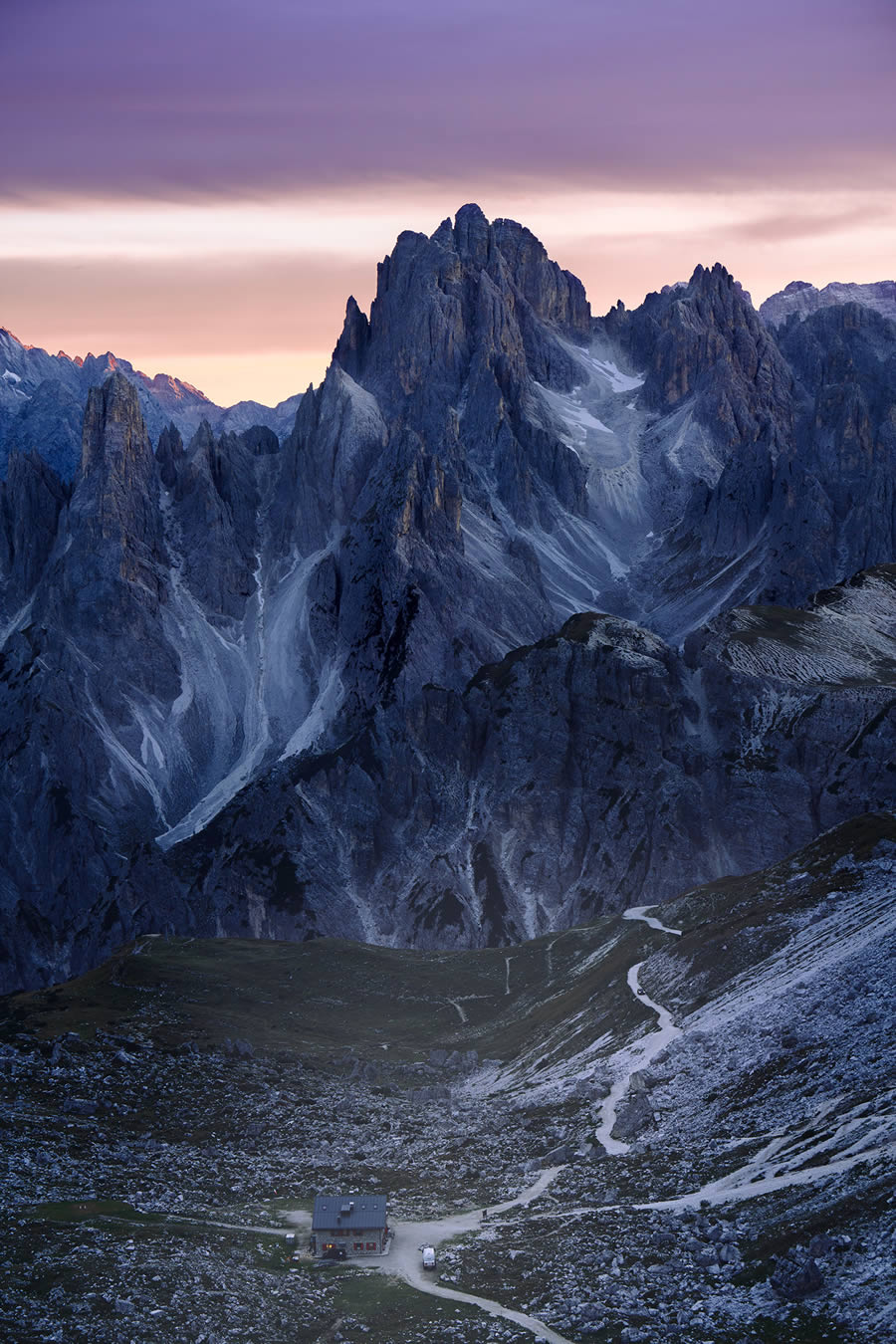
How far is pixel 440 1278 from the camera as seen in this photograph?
346ft

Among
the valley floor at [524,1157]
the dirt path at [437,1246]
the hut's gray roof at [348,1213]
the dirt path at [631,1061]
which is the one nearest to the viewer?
the valley floor at [524,1157]

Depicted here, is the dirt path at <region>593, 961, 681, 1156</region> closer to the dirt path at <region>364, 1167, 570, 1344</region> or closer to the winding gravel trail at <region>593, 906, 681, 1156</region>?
the winding gravel trail at <region>593, 906, 681, 1156</region>

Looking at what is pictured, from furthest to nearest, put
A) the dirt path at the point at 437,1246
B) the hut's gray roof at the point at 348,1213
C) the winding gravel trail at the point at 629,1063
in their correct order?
the winding gravel trail at the point at 629,1063 < the hut's gray roof at the point at 348,1213 < the dirt path at the point at 437,1246

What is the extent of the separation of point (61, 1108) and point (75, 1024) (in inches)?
1377

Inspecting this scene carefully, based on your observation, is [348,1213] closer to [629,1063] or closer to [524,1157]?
[524,1157]

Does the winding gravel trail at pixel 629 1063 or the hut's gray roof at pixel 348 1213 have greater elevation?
the hut's gray roof at pixel 348 1213

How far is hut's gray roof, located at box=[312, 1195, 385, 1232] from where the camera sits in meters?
114

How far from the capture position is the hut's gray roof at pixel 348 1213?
114125 mm

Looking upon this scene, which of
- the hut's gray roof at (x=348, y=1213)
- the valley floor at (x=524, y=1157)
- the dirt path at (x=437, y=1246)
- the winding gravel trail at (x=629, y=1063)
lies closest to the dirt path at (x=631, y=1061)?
the winding gravel trail at (x=629, y=1063)

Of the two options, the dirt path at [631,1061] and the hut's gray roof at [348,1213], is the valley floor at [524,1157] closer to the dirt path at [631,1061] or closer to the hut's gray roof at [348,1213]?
the dirt path at [631,1061]

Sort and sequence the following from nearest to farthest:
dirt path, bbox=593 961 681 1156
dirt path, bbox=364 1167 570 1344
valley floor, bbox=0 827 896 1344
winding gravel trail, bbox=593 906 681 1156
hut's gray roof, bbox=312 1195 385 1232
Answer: valley floor, bbox=0 827 896 1344 → dirt path, bbox=364 1167 570 1344 → hut's gray roof, bbox=312 1195 385 1232 → winding gravel trail, bbox=593 906 681 1156 → dirt path, bbox=593 961 681 1156

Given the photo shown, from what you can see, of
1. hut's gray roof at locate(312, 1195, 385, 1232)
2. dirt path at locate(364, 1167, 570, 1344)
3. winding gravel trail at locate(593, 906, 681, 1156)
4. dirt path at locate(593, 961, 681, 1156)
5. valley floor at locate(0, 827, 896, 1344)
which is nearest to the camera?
valley floor at locate(0, 827, 896, 1344)

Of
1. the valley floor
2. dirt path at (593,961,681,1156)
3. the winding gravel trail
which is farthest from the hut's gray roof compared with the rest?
dirt path at (593,961,681,1156)

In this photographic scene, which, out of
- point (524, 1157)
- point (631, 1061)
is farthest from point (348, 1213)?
point (631, 1061)
